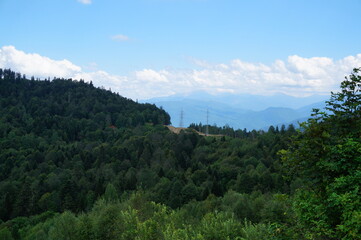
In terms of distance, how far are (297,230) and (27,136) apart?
151324 mm

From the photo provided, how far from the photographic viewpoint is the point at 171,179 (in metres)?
90.3

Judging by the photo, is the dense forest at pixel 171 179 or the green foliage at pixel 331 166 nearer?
the green foliage at pixel 331 166

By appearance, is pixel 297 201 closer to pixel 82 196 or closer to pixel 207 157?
pixel 82 196

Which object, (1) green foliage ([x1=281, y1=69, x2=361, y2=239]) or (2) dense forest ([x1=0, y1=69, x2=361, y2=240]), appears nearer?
(1) green foliage ([x1=281, y1=69, x2=361, y2=239])

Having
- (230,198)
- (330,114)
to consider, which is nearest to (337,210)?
(330,114)

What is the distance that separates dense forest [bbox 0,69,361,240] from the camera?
550 inches

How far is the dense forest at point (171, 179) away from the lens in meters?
14.0

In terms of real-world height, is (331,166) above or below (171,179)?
above

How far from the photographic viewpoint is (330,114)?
1517 cm

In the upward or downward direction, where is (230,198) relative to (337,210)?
downward

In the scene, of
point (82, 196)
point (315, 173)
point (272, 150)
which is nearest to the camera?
point (315, 173)

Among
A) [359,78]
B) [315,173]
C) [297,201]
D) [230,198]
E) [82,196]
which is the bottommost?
[82,196]

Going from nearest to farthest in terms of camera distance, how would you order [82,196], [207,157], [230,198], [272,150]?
[230,198] → [82,196] → [272,150] → [207,157]

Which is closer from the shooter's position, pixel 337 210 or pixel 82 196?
pixel 337 210
